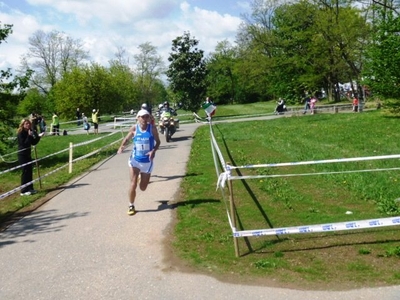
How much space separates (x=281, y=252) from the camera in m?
5.59

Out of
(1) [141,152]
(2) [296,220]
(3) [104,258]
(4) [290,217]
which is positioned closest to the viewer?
(3) [104,258]

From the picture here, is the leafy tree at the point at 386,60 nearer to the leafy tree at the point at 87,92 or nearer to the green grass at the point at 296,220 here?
the green grass at the point at 296,220

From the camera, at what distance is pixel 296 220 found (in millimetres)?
6902

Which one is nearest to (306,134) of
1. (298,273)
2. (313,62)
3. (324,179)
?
(324,179)

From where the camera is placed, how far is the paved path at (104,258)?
473 cm

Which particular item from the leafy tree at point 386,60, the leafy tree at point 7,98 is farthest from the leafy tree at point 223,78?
the leafy tree at point 7,98

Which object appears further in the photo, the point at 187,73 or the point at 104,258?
the point at 187,73

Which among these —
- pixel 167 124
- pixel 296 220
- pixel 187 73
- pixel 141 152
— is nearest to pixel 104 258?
pixel 141 152

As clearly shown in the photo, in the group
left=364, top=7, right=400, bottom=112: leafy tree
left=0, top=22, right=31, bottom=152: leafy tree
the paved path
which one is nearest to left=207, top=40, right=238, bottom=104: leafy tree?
left=364, top=7, right=400, bottom=112: leafy tree

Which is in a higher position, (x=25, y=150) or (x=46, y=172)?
(x=25, y=150)

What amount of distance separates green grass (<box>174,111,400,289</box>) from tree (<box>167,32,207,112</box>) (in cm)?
2417

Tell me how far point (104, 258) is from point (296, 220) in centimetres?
300

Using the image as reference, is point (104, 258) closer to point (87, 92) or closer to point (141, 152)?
point (141, 152)

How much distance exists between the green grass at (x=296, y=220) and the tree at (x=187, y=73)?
24.2 metres
